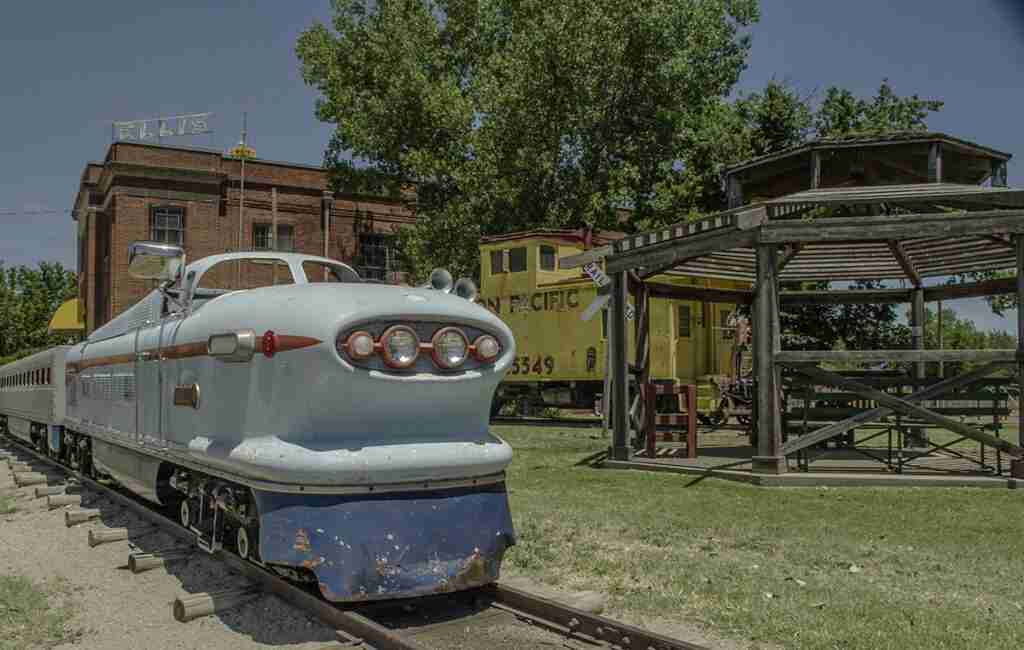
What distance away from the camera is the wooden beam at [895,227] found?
954 cm

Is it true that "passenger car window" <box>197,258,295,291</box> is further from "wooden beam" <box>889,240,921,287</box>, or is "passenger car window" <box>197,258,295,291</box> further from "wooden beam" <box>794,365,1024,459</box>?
"wooden beam" <box>889,240,921,287</box>

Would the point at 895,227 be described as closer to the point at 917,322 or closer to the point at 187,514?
the point at 917,322

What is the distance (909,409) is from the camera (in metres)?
9.84

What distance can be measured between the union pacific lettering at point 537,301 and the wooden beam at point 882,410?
10298 millimetres

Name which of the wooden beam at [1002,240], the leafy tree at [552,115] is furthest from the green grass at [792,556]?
the leafy tree at [552,115]

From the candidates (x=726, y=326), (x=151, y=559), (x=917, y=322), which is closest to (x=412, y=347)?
(x=151, y=559)

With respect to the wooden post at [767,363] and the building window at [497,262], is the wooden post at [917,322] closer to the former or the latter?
the wooden post at [767,363]

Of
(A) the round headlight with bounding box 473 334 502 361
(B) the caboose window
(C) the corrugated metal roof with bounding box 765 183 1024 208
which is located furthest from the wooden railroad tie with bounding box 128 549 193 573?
(B) the caboose window

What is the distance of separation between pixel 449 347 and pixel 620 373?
713cm

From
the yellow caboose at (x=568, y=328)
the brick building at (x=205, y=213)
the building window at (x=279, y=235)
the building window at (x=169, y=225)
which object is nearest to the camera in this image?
the yellow caboose at (x=568, y=328)

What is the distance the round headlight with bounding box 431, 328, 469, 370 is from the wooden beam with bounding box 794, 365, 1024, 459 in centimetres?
617

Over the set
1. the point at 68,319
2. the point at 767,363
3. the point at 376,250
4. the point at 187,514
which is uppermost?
the point at 376,250

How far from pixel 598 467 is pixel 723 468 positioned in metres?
1.65

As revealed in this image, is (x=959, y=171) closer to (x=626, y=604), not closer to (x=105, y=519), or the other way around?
(x=626, y=604)
